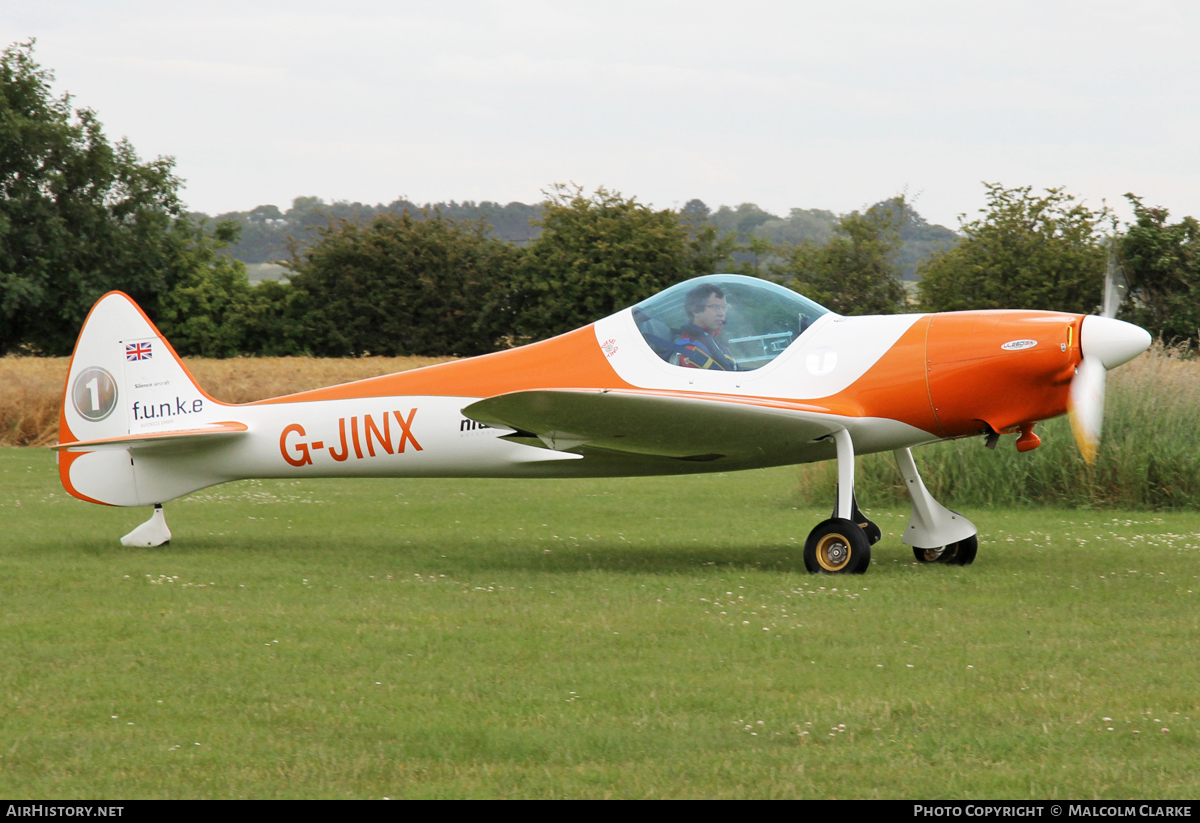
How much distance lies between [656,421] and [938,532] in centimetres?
241

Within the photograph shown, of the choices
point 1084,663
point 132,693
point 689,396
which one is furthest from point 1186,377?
point 132,693

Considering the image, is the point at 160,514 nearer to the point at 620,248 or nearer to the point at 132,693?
the point at 132,693

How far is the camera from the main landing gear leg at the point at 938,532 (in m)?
8.52

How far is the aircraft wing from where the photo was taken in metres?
7.64

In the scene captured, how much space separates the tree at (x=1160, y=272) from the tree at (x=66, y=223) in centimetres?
3578

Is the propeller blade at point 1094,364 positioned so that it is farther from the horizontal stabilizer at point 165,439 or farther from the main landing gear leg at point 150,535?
the main landing gear leg at point 150,535

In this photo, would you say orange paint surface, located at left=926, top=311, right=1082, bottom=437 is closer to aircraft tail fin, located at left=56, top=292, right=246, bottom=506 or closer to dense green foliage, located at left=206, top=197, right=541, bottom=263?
aircraft tail fin, located at left=56, top=292, right=246, bottom=506

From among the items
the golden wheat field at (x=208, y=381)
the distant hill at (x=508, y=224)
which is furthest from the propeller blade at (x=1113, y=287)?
the distant hill at (x=508, y=224)

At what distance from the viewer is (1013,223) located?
3350cm

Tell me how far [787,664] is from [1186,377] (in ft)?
36.0

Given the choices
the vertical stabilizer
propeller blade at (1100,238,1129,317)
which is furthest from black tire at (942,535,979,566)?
the vertical stabilizer

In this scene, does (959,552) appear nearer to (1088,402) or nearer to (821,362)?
(1088,402)

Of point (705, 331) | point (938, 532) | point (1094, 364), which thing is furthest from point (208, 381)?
point (1094, 364)

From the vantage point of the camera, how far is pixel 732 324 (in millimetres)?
8250
